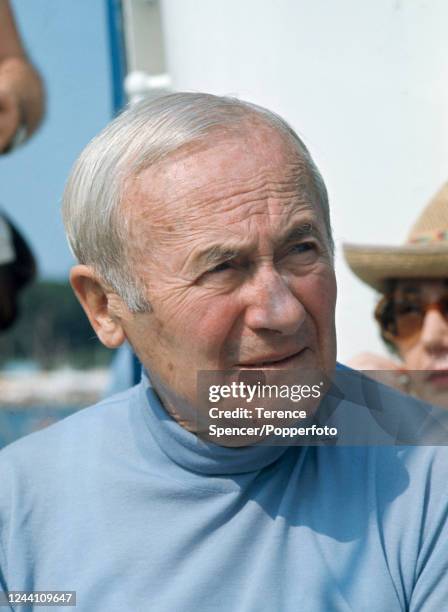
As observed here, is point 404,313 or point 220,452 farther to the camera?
point 404,313

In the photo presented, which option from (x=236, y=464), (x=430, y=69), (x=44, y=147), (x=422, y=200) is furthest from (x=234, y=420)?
(x=44, y=147)

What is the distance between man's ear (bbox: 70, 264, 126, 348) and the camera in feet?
5.07

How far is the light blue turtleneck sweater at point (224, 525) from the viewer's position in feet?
4.33

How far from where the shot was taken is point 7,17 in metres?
2.68

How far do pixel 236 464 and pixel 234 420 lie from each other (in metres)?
0.07

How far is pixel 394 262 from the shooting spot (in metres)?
2.10

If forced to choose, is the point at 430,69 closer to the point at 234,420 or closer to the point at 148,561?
the point at 234,420

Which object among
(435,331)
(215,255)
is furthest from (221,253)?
(435,331)

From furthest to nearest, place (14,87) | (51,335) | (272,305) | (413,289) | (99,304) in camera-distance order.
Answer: (51,335), (14,87), (413,289), (99,304), (272,305)

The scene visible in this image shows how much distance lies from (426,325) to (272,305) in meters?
0.76

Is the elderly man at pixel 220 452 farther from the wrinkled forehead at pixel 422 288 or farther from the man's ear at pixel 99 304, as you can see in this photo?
the wrinkled forehead at pixel 422 288

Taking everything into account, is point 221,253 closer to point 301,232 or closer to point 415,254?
point 301,232

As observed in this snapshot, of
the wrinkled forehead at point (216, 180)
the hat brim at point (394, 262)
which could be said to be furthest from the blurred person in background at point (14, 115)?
the wrinkled forehead at point (216, 180)

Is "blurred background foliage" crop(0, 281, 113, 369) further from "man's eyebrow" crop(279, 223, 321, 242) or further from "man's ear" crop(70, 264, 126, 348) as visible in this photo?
"man's eyebrow" crop(279, 223, 321, 242)
